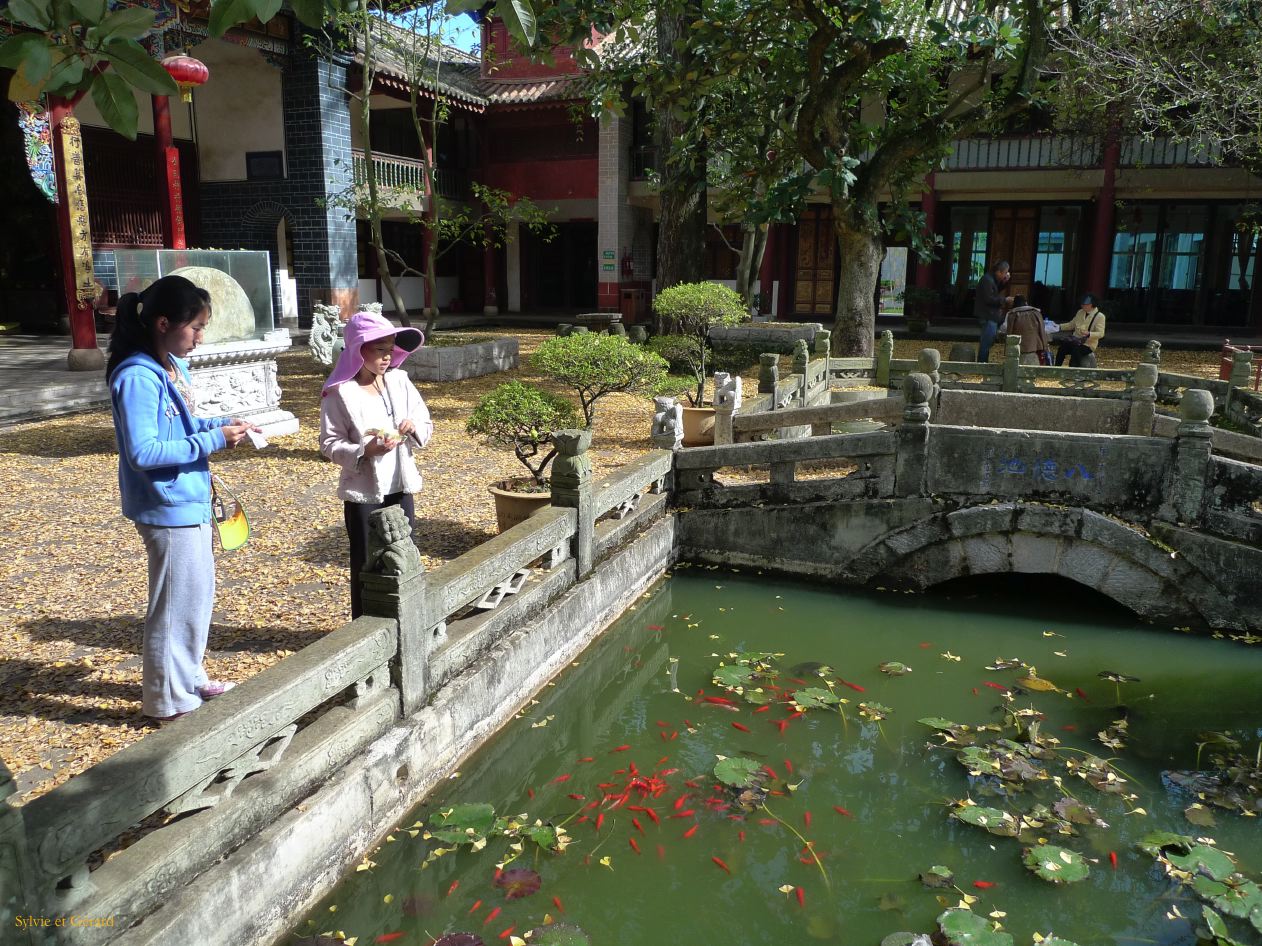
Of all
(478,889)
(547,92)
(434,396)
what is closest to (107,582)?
(478,889)

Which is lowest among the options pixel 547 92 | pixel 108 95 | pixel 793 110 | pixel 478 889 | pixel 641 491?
pixel 478 889

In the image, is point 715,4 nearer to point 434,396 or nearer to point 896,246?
point 434,396

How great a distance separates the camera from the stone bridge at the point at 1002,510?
6.05 meters

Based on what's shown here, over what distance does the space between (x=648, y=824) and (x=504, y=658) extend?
1.13 metres

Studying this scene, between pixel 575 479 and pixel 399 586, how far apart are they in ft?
6.06

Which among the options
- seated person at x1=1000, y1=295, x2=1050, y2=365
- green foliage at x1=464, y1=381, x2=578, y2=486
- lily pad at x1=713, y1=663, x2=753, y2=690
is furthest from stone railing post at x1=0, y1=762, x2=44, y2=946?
seated person at x1=1000, y1=295, x2=1050, y2=365

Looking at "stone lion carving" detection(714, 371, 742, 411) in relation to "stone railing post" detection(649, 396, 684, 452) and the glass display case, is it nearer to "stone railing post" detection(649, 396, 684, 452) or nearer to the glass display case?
"stone railing post" detection(649, 396, 684, 452)

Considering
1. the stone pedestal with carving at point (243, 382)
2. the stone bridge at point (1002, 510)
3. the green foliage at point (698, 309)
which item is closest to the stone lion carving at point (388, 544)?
the stone bridge at point (1002, 510)

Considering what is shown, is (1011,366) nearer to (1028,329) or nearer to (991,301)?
(1028,329)

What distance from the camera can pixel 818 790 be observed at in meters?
4.49

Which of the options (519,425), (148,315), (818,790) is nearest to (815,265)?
(519,425)

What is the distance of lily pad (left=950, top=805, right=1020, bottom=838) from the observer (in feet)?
13.5

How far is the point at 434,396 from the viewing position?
40.2ft

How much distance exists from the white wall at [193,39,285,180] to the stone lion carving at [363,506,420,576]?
16023 mm
